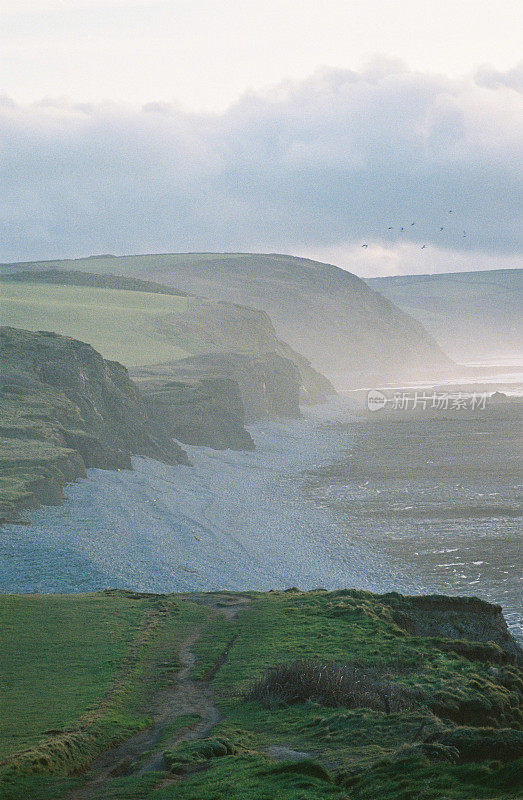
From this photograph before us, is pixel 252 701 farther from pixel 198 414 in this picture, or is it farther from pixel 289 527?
pixel 198 414

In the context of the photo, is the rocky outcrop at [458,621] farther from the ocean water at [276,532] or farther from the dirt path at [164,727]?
the dirt path at [164,727]

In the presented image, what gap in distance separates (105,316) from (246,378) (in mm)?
35593

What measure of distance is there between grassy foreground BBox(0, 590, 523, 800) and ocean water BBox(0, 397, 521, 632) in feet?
26.4

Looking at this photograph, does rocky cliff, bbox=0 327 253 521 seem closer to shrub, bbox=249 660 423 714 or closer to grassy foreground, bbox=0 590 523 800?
grassy foreground, bbox=0 590 523 800

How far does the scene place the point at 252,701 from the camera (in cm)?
2139

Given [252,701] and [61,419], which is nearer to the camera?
[252,701]

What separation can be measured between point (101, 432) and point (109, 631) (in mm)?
44738

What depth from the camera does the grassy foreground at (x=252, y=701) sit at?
14.7 m

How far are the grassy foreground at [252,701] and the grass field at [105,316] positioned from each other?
81084 mm

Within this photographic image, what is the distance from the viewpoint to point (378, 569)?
146 feet

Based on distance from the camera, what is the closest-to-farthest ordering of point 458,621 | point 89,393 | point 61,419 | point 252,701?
point 252,701
point 458,621
point 61,419
point 89,393

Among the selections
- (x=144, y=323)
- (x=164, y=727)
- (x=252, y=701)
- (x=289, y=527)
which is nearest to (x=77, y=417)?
(x=289, y=527)

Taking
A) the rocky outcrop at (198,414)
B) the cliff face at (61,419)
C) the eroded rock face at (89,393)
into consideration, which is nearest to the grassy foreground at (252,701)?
the cliff face at (61,419)

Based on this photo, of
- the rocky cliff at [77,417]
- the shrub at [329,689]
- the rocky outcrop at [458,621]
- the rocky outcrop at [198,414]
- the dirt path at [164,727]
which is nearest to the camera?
the dirt path at [164,727]
